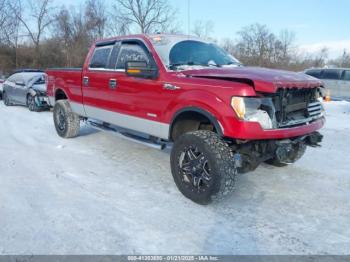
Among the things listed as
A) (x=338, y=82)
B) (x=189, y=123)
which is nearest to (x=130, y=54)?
(x=189, y=123)

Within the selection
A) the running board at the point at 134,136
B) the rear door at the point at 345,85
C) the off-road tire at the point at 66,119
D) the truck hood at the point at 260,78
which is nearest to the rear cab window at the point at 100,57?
the running board at the point at 134,136

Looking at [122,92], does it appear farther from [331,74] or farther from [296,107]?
[331,74]

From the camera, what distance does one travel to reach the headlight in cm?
348

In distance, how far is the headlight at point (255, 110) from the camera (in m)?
3.48

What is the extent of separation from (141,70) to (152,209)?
1.86m

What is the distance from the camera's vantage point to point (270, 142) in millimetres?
3824

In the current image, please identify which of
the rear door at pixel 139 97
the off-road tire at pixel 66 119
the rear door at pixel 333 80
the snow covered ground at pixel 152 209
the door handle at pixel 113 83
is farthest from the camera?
the rear door at pixel 333 80

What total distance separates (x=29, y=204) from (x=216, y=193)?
2.17 meters

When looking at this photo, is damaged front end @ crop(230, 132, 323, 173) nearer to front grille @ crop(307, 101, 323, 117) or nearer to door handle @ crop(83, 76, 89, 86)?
front grille @ crop(307, 101, 323, 117)

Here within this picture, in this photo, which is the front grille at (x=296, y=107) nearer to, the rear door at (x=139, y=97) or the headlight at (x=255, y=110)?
the headlight at (x=255, y=110)

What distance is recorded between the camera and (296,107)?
3.98m

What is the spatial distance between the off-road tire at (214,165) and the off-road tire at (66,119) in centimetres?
376

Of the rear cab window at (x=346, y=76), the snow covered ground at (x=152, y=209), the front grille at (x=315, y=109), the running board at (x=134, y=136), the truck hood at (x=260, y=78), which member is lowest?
the snow covered ground at (x=152, y=209)

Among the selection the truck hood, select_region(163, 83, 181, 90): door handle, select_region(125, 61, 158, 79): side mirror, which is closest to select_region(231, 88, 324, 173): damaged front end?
the truck hood
